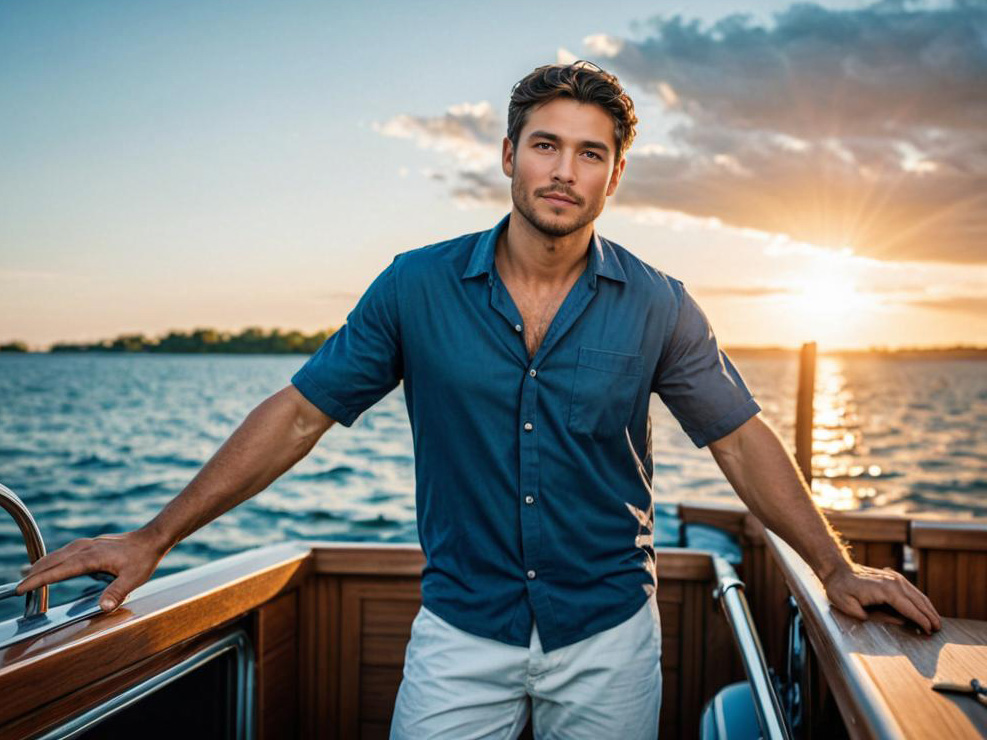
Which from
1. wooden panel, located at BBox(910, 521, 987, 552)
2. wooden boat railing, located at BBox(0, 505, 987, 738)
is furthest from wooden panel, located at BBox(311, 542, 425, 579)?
wooden panel, located at BBox(910, 521, 987, 552)

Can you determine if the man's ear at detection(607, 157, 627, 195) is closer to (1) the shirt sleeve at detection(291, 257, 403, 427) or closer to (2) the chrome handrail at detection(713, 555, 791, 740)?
(1) the shirt sleeve at detection(291, 257, 403, 427)

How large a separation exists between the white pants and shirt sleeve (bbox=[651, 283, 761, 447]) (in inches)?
16.2

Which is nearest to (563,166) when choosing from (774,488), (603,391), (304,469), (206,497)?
(603,391)

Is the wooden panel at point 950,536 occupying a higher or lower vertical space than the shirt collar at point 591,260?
lower

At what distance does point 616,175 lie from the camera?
6.26 feet

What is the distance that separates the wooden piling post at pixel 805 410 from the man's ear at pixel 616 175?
161 cm

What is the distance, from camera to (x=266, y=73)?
56.2 feet

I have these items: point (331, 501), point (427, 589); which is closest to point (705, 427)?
point (427, 589)

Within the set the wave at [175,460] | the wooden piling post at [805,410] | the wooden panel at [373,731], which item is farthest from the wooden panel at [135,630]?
the wave at [175,460]

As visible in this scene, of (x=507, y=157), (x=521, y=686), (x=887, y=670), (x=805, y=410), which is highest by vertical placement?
(x=507, y=157)

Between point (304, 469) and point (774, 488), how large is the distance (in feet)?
53.8

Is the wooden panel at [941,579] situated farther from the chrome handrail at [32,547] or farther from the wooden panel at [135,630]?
the chrome handrail at [32,547]

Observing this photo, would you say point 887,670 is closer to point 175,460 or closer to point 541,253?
point 541,253

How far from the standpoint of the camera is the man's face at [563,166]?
1719mm
